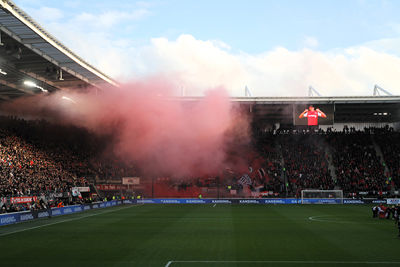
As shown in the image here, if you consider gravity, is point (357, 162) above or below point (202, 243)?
above

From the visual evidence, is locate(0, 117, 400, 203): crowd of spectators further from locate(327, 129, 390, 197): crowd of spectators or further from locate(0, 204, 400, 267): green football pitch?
locate(0, 204, 400, 267): green football pitch

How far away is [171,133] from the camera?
159 feet

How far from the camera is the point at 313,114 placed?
47531mm

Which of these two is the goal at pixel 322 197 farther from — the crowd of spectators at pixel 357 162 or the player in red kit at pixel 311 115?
the player in red kit at pixel 311 115

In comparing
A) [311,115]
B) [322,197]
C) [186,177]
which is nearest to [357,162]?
[322,197]

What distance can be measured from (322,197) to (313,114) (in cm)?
908

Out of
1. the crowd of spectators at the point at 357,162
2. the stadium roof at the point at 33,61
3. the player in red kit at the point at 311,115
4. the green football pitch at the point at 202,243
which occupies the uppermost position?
the stadium roof at the point at 33,61

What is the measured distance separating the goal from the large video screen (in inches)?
296

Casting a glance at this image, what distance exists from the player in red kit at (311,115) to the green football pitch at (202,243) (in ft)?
75.7

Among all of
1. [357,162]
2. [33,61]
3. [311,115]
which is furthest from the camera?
[357,162]

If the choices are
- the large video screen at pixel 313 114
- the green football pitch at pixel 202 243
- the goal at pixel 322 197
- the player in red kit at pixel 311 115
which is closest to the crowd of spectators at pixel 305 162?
the goal at pixel 322 197

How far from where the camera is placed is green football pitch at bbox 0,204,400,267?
13281 millimetres

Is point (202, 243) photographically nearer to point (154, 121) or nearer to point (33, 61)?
point (33, 61)

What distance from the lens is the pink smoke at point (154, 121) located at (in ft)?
145
